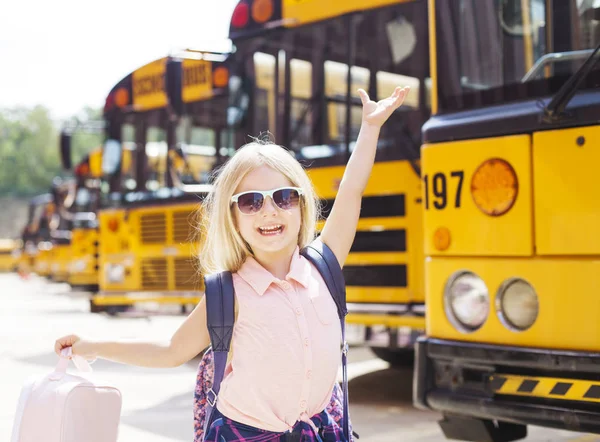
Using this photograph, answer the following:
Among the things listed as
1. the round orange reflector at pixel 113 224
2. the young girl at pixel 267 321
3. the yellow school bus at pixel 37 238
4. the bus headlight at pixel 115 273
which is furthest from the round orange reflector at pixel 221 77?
the yellow school bus at pixel 37 238

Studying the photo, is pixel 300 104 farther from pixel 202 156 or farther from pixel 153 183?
pixel 153 183

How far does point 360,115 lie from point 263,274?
13.4 feet

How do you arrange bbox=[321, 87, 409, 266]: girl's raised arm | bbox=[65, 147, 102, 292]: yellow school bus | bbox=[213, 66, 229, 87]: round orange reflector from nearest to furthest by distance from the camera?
bbox=[321, 87, 409, 266]: girl's raised arm < bbox=[213, 66, 229, 87]: round orange reflector < bbox=[65, 147, 102, 292]: yellow school bus

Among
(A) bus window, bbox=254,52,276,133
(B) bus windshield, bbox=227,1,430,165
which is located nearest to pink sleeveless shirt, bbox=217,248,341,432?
(B) bus windshield, bbox=227,1,430,165

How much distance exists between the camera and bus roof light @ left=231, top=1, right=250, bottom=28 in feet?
21.7

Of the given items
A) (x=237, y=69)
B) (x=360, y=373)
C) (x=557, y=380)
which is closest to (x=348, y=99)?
(x=237, y=69)

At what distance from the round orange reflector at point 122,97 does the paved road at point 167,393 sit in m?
2.43

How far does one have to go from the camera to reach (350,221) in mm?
2410

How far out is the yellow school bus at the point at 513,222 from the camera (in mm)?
3381

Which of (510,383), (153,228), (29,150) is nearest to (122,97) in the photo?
(153,228)

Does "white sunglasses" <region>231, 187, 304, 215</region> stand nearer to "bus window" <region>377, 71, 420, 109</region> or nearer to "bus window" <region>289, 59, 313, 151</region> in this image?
"bus window" <region>377, 71, 420, 109</region>

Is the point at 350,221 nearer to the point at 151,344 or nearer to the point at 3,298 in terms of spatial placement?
the point at 151,344

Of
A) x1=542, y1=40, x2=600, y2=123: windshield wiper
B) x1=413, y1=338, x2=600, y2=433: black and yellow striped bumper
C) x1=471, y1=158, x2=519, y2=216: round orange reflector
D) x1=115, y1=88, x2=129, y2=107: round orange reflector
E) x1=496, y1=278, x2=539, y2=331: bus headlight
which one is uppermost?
x1=115, y1=88, x2=129, y2=107: round orange reflector

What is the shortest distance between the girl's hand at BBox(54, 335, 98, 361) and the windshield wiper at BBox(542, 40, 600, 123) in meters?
1.95
